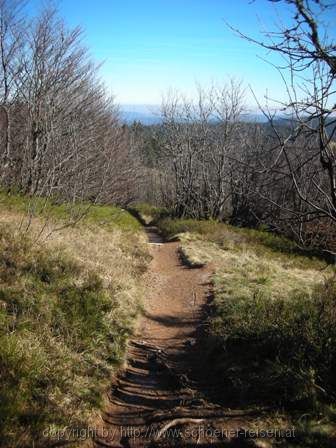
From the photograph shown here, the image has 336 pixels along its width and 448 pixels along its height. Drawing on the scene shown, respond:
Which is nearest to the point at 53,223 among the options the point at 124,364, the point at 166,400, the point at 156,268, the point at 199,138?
the point at 156,268

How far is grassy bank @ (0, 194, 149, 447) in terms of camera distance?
354cm

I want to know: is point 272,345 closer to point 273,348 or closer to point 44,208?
point 273,348

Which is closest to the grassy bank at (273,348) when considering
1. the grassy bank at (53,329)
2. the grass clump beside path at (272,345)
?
the grass clump beside path at (272,345)

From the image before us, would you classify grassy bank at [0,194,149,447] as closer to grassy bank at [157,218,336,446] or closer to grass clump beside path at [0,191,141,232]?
grass clump beside path at [0,191,141,232]

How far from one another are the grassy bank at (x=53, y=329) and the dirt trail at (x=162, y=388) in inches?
8.8

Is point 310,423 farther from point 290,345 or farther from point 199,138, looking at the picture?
point 199,138

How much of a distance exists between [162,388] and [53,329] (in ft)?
4.89

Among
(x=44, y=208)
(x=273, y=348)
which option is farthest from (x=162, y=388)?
(x=44, y=208)

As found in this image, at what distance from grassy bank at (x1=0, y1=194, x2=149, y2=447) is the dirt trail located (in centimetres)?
22

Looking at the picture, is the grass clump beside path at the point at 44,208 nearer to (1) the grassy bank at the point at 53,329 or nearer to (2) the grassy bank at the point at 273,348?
(1) the grassy bank at the point at 53,329

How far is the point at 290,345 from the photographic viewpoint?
4.62m

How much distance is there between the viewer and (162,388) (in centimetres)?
464

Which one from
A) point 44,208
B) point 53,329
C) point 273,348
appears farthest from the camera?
point 44,208

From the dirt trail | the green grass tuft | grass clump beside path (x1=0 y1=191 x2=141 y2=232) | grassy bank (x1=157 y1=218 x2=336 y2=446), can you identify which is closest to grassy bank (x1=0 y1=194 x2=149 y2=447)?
the green grass tuft
